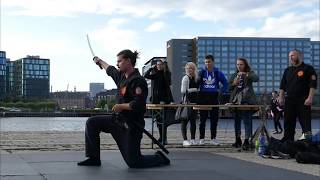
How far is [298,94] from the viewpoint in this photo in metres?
11.3

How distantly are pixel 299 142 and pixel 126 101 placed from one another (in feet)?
11.2

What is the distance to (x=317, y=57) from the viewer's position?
14950 centimetres

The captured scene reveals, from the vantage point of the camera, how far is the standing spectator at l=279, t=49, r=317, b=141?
36.8 ft

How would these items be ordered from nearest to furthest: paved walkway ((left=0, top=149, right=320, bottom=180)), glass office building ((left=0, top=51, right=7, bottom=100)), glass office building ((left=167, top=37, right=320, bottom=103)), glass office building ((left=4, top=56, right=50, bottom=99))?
paved walkway ((left=0, top=149, right=320, bottom=180)) < glass office building ((left=167, top=37, right=320, bottom=103)) < glass office building ((left=0, top=51, right=7, bottom=100)) < glass office building ((left=4, top=56, right=50, bottom=99))

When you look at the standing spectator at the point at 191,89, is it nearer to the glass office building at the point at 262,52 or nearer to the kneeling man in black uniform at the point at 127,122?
the kneeling man in black uniform at the point at 127,122

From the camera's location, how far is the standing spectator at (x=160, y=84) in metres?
13.1

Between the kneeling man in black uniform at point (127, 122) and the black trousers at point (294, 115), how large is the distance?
3488 millimetres

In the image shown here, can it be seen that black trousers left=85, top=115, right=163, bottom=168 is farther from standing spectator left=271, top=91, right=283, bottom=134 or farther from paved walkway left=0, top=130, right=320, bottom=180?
standing spectator left=271, top=91, right=283, bottom=134

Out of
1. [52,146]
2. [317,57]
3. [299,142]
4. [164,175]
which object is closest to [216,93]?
[299,142]

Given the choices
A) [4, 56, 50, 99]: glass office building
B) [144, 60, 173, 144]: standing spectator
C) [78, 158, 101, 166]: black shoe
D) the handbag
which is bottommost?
[78, 158, 101, 166]: black shoe

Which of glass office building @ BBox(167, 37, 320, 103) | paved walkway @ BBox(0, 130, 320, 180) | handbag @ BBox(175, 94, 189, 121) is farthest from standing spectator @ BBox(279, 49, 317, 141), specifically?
glass office building @ BBox(167, 37, 320, 103)

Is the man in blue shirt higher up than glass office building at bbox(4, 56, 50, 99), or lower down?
lower down

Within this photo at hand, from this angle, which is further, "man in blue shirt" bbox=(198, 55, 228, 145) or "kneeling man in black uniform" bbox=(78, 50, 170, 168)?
"man in blue shirt" bbox=(198, 55, 228, 145)

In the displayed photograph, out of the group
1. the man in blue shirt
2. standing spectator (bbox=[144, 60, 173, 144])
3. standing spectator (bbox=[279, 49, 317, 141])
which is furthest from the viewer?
standing spectator (bbox=[144, 60, 173, 144])
